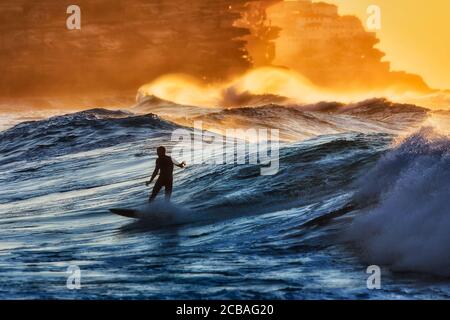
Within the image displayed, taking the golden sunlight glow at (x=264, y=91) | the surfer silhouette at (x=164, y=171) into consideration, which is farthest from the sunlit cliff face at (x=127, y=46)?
the surfer silhouette at (x=164, y=171)

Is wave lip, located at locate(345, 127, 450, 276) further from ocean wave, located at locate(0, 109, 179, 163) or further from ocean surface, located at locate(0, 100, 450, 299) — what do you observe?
ocean wave, located at locate(0, 109, 179, 163)

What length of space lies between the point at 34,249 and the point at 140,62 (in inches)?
4067

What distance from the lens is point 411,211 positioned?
1288 centimetres

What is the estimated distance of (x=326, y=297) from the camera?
10203mm

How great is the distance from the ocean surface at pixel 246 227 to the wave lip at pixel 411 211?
0.02 metres

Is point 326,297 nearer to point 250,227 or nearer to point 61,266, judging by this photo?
point 61,266

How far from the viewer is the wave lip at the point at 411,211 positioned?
1148 cm

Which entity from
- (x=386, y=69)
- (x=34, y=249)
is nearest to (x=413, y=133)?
(x=34, y=249)

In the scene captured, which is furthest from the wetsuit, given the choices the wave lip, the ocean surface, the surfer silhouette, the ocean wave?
the ocean wave

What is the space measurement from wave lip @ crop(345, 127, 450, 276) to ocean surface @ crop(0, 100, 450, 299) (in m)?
0.02

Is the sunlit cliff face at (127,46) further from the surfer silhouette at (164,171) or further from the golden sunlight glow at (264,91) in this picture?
the surfer silhouette at (164,171)

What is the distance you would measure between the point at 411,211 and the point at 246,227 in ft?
10.5

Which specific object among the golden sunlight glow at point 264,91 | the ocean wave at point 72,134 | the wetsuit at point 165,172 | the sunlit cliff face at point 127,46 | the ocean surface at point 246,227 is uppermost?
the sunlit cliff face at point 127,46

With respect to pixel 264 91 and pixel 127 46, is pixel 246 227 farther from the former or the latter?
pixel 127 46
